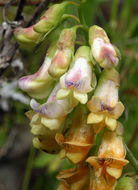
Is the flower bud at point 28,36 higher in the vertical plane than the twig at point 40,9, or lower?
higher

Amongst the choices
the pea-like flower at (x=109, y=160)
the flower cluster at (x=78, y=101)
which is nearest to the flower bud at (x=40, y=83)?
the flower cluster at (x=78, y=101)

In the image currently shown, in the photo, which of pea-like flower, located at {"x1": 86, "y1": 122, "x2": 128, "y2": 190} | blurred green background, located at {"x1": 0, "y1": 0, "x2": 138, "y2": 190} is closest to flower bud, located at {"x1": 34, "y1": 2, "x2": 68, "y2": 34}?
pea-like flower, located at {"x1": 86, "y1": 122, "x2": 128, "y2": 190}

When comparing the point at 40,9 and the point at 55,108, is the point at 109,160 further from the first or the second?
the point at 40,9

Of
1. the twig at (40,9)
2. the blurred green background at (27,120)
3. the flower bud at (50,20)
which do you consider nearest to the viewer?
the flower bud at (50,20)

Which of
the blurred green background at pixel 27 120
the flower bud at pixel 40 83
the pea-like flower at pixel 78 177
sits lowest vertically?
the blurred green background at pixel 27 120

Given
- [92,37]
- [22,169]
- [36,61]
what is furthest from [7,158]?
[92,37]

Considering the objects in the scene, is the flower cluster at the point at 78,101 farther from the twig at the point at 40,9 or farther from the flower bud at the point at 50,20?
the twig at the point at 40,9

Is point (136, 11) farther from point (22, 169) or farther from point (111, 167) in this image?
point (111, 167)
